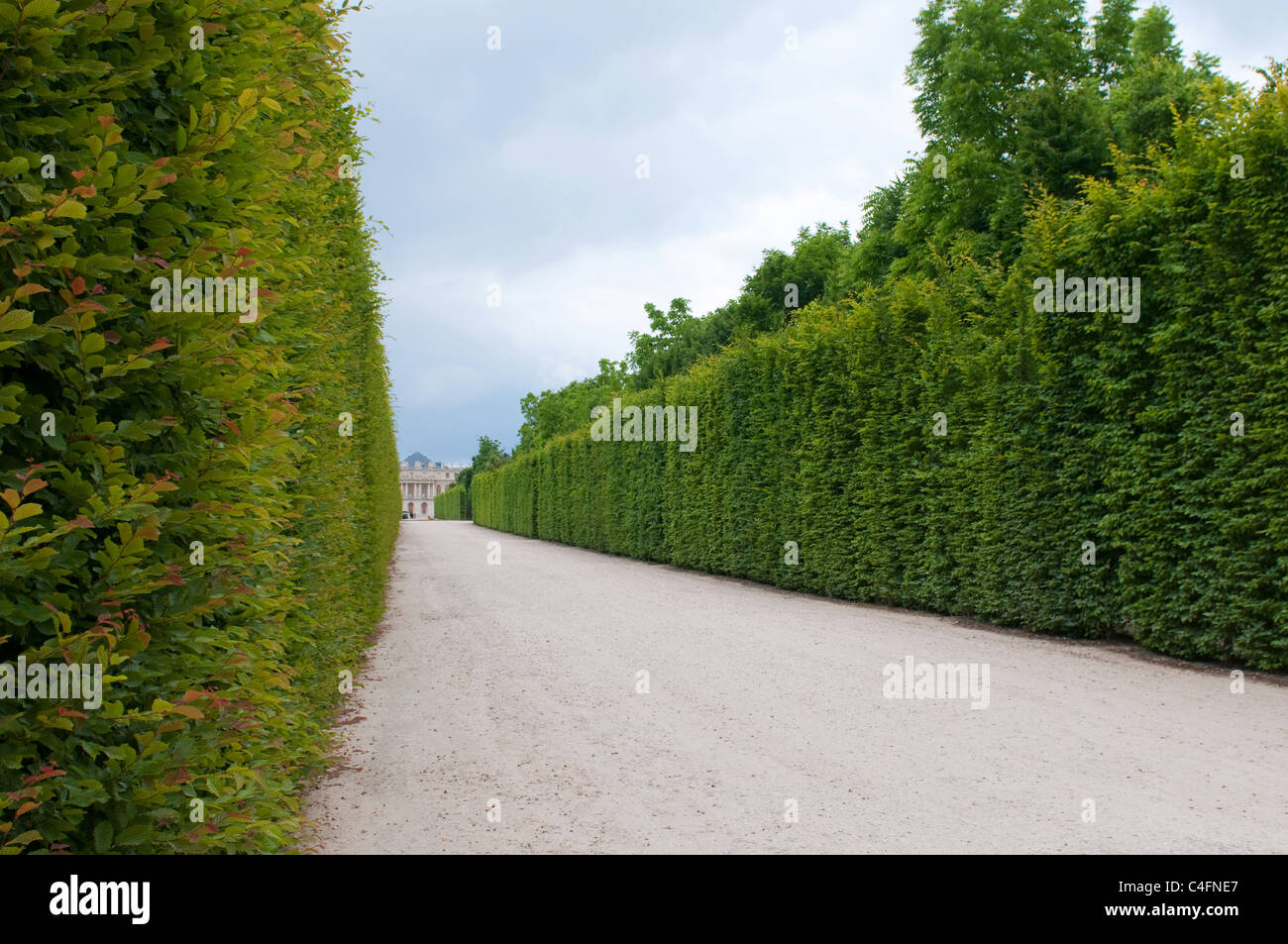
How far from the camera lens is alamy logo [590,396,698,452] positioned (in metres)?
21.0

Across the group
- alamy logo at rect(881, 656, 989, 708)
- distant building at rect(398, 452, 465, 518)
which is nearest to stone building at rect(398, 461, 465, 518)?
distant building at rect(398, 452, 465, 518)

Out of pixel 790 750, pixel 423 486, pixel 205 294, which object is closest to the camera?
pixel 205 294

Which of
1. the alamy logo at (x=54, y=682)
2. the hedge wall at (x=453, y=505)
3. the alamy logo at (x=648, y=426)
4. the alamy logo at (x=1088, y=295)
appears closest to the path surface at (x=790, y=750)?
the alamy logo at (x=54, y=682)

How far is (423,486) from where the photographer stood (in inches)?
5915

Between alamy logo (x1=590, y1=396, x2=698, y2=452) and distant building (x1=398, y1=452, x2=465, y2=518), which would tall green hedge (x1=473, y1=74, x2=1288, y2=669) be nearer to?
alamy logo (x1=590, y1=396, x2=698, y2=452)

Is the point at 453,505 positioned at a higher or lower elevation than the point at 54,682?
lower

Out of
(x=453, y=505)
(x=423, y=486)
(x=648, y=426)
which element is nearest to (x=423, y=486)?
(x=423, y=486)

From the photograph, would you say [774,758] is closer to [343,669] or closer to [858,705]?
[858,705]

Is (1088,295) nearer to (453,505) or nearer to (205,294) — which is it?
(205,294)

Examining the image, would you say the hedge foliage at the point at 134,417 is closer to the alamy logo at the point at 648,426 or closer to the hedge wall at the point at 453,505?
the alamy logo at the point at 648,426

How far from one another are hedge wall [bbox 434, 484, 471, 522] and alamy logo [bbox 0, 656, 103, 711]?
100271 mm

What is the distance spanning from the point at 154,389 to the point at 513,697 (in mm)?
5577

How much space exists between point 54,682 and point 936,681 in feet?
24.2
